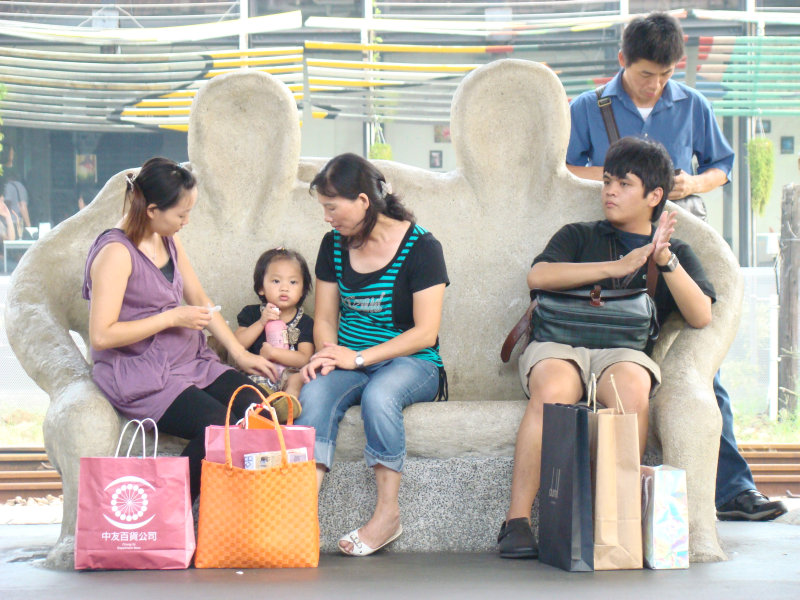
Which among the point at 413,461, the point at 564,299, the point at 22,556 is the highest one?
the point at 564,299

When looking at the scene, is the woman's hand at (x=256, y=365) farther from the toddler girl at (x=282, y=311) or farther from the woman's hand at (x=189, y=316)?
the woman's hand at (x=189, y=316)

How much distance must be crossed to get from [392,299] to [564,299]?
578 mm

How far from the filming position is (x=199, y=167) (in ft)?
13.1

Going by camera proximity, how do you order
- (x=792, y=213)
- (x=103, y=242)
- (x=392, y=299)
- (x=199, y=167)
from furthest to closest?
(x=792, y=213) < (x=199, y=167) < (x=392, y=299) < (x=103, y=242)

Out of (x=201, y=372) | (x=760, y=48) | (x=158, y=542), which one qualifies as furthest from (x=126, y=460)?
(x=760, y=48)

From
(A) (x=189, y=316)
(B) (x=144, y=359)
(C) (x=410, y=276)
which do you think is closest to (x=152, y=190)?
(A) (x=189, y=316)

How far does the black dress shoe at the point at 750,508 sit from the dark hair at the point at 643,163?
4.29 ft

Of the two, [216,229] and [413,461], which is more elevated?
[216,229]

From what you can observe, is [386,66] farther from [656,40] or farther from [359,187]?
[359,187]

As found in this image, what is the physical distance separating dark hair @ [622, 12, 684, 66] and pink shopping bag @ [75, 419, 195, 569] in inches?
88.7

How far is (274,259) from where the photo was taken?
3691 millimetres

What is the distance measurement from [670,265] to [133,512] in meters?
1.83

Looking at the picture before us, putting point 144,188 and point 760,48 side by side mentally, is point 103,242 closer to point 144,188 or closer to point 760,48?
point 144,188

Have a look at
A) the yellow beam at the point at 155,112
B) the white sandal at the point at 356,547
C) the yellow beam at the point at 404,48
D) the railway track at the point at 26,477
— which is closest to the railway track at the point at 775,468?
the white sandal at the point at 356,547
